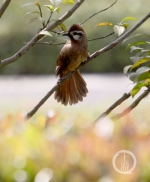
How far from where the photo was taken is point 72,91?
178 inches

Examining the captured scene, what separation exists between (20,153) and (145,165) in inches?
16.3

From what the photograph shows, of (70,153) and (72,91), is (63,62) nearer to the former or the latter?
(72,91)

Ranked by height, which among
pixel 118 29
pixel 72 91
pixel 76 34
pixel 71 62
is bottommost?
pixel 72 91

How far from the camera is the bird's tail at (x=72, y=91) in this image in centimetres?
454

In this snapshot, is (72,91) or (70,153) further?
(72,91)

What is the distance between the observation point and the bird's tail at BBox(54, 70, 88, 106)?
179 inches

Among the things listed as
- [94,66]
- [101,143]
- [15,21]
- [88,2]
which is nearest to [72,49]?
[101,143]

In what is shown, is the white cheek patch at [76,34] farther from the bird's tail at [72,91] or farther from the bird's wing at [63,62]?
the bird's tail at [72,91]

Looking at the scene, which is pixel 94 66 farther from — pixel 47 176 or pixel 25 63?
pixel 47 176

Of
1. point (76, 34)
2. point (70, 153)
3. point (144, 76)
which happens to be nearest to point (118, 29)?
point (144, 76)

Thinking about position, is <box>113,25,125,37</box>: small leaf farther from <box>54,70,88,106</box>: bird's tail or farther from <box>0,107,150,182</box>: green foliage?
<box>54,70,88,106</box>: bird's tail

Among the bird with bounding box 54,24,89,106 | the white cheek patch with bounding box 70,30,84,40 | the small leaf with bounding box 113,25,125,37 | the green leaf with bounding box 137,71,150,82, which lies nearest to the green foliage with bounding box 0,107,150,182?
the green leaf with bounding box 137,71,150,82

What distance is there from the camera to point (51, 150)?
186cm

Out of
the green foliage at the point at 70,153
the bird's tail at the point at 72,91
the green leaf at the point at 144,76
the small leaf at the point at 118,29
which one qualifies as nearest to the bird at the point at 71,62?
the bird's tail at the point at 72,91
